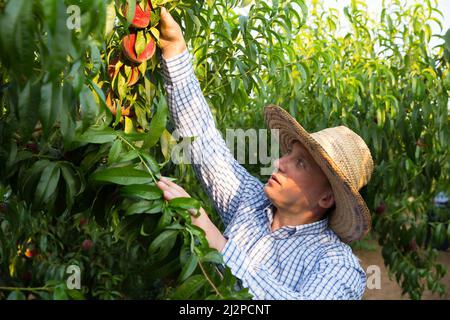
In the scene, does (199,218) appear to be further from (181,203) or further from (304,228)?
(304,228)

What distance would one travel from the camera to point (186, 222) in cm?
89

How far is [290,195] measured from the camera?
1.38 m

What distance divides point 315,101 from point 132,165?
201cm

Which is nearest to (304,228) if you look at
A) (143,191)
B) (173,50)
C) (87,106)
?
(173,50)

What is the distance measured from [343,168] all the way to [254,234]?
9.7 inches

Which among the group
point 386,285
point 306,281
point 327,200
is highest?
point 327,200

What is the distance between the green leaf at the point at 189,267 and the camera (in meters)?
0.83

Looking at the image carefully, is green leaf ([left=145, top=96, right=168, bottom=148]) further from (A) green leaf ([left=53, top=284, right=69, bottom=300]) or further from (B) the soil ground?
(B) the soil ground

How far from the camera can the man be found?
1284 mm

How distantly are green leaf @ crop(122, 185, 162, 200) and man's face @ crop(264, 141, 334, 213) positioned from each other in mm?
545

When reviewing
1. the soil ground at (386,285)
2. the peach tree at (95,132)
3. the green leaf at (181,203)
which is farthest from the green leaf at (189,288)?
the soil ground at (386,285)

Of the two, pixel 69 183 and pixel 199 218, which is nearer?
pixel 69 183
